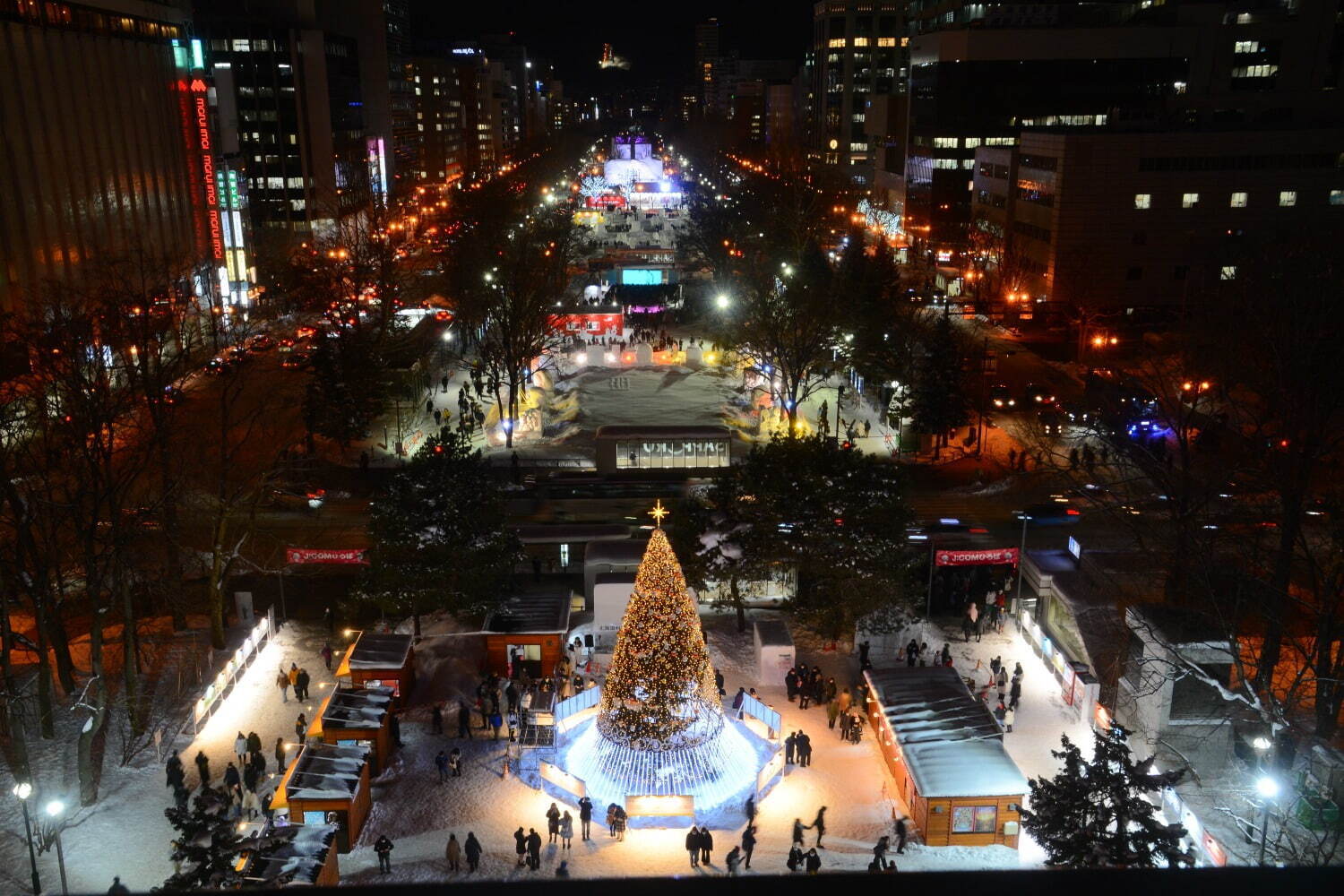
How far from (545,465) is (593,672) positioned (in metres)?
14.3

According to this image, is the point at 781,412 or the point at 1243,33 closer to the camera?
the point at 781,412

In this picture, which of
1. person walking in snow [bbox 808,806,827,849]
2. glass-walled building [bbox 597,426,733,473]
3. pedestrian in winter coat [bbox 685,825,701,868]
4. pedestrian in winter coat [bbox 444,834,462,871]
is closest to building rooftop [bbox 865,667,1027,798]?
person walking in snow [bbox 808,806,827,849]

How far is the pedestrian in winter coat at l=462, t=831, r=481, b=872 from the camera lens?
15492mm

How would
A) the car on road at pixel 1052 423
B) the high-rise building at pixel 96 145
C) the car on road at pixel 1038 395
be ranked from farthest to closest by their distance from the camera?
the high-rise building at pixel 96 145 → the car on road at pixel 1038 395 → the car on road at pixel 1052 423

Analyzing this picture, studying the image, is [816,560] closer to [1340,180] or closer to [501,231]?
[501,231]

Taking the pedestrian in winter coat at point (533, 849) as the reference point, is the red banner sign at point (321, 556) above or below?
above

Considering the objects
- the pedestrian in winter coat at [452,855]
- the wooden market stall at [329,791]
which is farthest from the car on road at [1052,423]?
the wooden market stall at [329,791]

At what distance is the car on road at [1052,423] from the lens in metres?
36.5

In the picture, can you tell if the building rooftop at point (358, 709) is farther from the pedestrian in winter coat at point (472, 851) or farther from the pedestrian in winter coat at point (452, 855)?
the pedestrian in winter coat at point (472, 851)

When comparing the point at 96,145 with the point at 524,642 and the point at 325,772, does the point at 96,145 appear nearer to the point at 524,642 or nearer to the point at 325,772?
the point at 524,642

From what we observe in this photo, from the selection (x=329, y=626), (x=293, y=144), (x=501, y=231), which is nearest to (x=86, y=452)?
(x=329, y=626)

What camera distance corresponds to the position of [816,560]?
2206 cm

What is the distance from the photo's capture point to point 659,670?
55.9 ft

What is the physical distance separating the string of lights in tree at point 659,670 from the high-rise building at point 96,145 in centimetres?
2509
